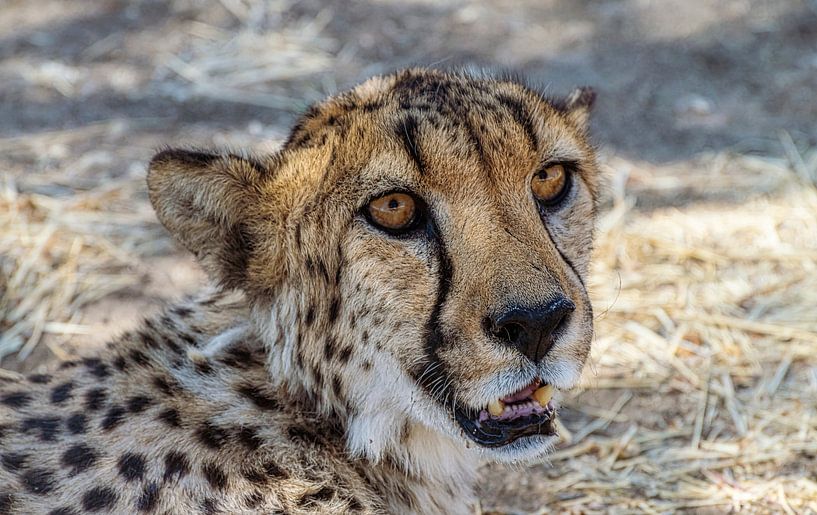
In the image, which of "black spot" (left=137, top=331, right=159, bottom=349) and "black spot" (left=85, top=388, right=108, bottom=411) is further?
"black spot" (left=137, top=331, right=159, bottom=349)

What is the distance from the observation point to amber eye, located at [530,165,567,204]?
6.99ft

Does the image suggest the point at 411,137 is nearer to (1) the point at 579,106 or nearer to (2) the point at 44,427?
(1) the point at 579,106

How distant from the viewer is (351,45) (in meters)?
5.55

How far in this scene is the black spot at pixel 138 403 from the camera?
2.12 meters

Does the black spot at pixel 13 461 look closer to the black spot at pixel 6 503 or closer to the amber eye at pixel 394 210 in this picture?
the black spot at pixel 6 503

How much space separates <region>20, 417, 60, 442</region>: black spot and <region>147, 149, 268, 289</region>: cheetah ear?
456 mm

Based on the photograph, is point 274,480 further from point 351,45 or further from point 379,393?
point 351,45

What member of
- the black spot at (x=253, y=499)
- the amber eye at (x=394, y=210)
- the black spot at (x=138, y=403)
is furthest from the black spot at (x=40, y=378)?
the amber eye at (x=394, y=210)

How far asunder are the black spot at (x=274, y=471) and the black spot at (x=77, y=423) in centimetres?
39

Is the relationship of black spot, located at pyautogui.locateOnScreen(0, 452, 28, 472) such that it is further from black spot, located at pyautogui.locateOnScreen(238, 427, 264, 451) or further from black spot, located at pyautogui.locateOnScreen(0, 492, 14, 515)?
black spot, located at pyautogui.locateOnScreen(238, 427, 264, 451)

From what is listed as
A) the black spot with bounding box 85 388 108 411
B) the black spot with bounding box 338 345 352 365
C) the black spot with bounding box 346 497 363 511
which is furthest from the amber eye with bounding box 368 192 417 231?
the black spot with bounding box 85 388 108 411

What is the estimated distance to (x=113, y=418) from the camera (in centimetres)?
209

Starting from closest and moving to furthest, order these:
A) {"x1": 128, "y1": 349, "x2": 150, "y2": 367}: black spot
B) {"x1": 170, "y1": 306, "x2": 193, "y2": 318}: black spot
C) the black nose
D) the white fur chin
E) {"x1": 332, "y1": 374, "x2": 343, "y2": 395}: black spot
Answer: the black nose < the white fur chin < {"x1": 332, "y1": 374, "x2": 343, "y2": 395}: black spot < {"x1": 128, "y1": 349, "x2": 150, "y2": 367}: black spot < {"x1": 170, "y1": 306, "x2": 193, "y2": 318}: black spot

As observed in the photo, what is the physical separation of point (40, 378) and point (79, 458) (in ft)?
1.31
